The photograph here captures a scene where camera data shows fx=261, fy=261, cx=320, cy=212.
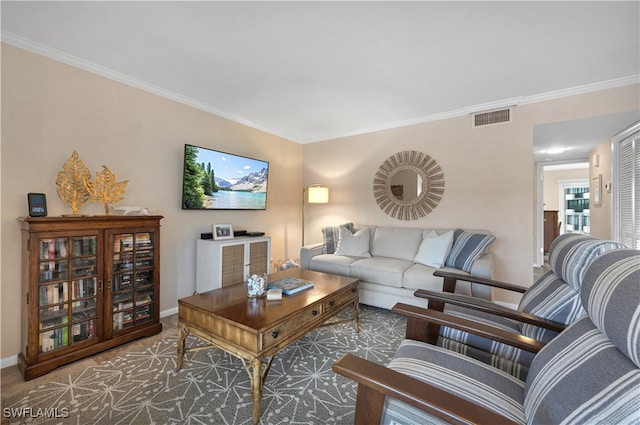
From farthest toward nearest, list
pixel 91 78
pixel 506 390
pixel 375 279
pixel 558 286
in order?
pixel 375 279 → pixel 91 78 → pixel 558 286 → pixel 506 390

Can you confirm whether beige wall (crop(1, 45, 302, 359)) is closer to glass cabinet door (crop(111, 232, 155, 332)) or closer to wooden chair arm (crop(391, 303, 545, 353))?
glass cabinet door (crop(111, 232, 155, 332))

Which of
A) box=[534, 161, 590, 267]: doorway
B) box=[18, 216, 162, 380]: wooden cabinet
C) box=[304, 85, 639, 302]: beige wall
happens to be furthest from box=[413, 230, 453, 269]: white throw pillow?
box=[534, 161, 590, 267]: doorway

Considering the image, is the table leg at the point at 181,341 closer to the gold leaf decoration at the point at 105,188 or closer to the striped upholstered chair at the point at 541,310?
the gold leaf decoration at the point at 105,188

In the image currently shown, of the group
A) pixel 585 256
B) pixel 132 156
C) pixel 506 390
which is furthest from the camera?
pixel 132 156

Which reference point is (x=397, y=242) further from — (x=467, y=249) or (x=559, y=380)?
(x=559, y=380)

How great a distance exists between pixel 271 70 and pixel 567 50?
8.08ft

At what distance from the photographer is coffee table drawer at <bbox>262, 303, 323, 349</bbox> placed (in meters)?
1.53

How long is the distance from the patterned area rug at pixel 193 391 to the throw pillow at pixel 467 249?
122 centimetres

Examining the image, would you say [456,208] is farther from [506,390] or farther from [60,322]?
[60,322]

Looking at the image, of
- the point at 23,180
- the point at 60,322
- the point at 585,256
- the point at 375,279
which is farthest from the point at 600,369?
the point at 23,180

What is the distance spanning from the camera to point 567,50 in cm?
210

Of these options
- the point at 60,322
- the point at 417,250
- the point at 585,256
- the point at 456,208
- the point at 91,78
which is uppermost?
the point at 91,78

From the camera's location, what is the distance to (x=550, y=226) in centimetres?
634

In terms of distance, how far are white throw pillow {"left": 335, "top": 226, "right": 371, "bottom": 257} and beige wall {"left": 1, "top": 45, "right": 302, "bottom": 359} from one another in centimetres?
133
